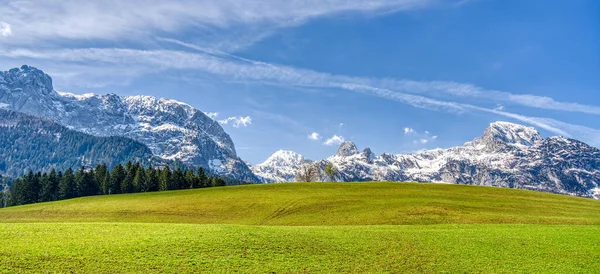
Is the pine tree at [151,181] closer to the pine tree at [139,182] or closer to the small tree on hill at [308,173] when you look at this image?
the pine tree at [139,182]

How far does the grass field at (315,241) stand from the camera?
30078 mm

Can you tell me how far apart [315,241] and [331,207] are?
112 ft

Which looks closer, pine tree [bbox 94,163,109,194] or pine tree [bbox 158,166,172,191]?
pine tree [bbox 94,163,109,194]

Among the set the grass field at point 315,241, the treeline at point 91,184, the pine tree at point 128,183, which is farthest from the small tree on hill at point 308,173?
the grass field at point 315,241

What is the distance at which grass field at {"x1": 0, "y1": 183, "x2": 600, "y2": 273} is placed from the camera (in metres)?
30.1

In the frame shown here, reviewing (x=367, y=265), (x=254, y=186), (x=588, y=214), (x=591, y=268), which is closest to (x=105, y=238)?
(x=367, y=265)

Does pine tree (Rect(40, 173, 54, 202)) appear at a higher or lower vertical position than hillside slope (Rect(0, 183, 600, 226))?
higher

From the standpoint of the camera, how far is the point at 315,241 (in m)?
39.5

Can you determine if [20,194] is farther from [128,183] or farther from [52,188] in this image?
[128,183]

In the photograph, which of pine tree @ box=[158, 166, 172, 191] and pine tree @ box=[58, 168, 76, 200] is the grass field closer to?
pine tree @ box=[158, 166, 172, 191]

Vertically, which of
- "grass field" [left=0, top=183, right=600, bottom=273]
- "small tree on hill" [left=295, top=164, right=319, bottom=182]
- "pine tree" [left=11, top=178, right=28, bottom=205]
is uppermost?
"small tree on hill" [left=295, top=164, right=319, bottom=182]

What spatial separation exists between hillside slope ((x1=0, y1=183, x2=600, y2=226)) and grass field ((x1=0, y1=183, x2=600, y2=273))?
1.18 ft

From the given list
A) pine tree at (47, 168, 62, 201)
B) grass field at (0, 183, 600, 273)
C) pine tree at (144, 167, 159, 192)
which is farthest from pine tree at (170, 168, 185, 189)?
grass field at (0, 183, 600, 273)

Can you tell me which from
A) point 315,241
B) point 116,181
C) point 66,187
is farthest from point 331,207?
point 66,187
